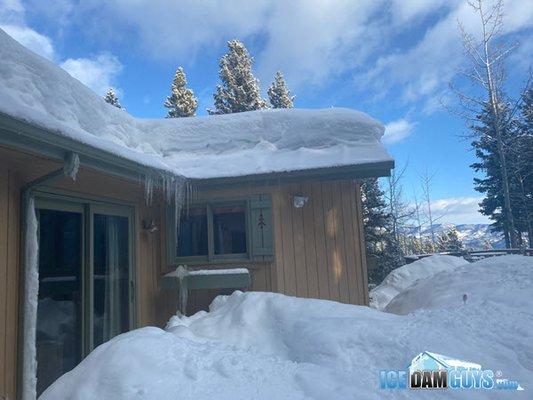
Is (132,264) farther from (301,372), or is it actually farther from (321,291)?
(301,372)

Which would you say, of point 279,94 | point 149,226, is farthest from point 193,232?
point 279,94

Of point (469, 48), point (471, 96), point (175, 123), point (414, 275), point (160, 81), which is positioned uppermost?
point (160, 81)

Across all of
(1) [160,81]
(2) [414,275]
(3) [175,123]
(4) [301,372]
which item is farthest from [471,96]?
(1) [160,81]

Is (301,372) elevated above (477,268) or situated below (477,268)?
below

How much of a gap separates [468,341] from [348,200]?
3.08 m

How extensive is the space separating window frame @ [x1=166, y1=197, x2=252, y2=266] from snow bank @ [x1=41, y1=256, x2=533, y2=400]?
1662 millimetres

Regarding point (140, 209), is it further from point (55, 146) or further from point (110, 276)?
point (55, 146)

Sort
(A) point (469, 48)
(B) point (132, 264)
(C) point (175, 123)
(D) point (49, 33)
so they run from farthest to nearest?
(A) point (469, 48) < (D) point (49, 33) < (C) point (175, 123) < (B) point (132, 264)

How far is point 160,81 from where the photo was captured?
911 inches

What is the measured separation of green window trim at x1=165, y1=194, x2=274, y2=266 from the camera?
18.2ft

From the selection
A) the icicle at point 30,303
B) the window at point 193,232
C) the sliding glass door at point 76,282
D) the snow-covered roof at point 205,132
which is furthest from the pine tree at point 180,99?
the icicle at point 30,303

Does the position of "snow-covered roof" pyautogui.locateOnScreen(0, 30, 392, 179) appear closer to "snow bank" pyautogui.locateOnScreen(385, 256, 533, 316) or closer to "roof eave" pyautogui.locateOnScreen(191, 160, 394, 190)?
"roof eave" pyautogui.locateOnScreen(191, 160, 394, 190)

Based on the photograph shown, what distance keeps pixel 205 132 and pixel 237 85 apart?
A: 15318mm

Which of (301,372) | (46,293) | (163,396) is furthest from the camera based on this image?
(46,293)
